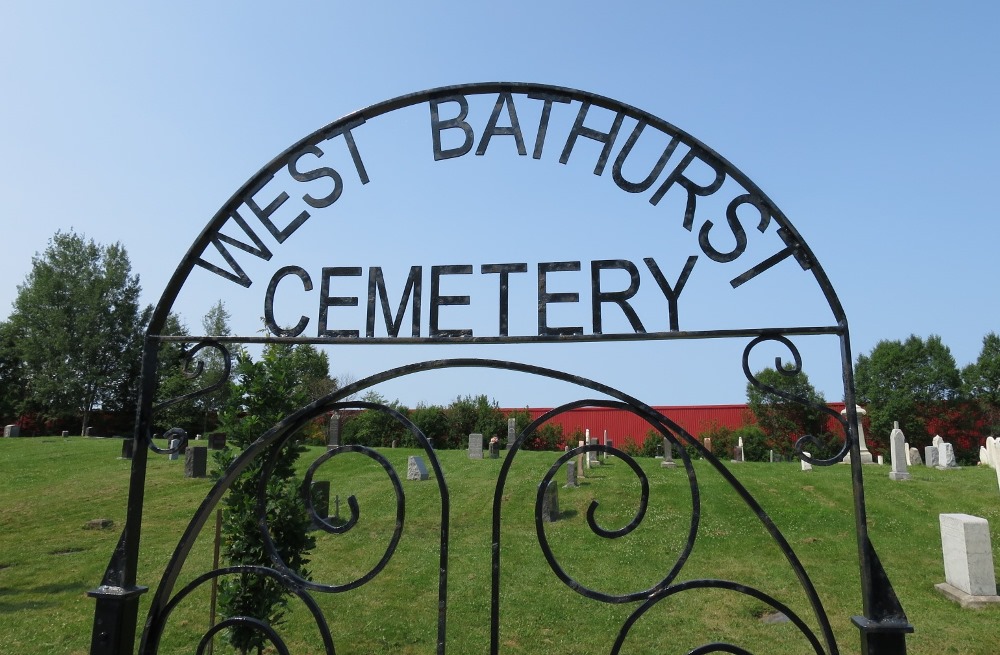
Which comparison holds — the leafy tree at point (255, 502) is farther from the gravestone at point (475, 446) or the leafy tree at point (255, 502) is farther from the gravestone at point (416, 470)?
the gravestone at point (475, 446)

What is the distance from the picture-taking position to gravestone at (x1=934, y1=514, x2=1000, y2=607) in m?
7.68

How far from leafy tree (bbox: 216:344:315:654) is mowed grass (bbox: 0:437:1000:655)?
1.66m

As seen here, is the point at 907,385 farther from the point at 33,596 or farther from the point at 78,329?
the point at 78,329

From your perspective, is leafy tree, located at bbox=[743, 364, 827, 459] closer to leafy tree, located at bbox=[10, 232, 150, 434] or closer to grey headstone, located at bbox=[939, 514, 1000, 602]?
grey headstone, located at bbox=[939, 514, 1000, 602]

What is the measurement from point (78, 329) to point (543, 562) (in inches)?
1511

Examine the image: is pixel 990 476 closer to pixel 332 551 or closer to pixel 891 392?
pixel 332 551

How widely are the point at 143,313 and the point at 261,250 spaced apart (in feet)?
143

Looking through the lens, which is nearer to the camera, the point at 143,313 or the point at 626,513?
the point at 626,513

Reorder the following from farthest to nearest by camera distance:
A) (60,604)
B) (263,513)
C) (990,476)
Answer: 1. (990,476)
2. (60,604)
3. (263,513)

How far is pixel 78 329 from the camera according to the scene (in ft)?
125

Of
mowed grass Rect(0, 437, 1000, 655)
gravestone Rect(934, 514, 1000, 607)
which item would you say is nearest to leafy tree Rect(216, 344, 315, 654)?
mowed grass Rect(0, 437, 1000, 655)

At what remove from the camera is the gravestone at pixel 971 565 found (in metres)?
7.68

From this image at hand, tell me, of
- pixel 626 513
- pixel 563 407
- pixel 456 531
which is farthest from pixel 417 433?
pixel 626 513

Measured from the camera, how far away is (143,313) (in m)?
40.3
